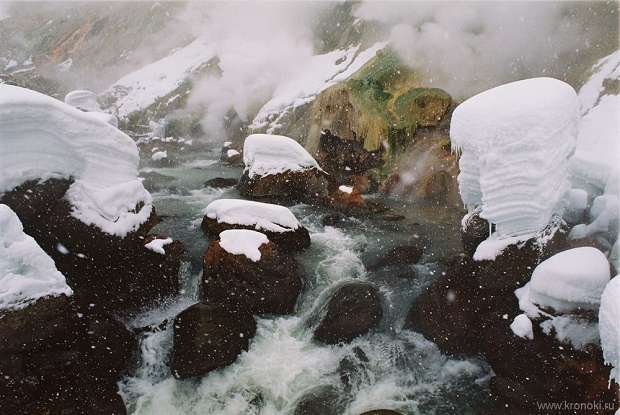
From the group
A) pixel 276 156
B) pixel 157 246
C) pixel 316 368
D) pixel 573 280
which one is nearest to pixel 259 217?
pixel 157 246

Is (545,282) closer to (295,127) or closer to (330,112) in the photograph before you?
(330,112)

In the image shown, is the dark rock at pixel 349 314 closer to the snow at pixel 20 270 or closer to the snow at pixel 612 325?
the snow at pixel 612 325

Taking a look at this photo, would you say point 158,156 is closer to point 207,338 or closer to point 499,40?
point 499,40

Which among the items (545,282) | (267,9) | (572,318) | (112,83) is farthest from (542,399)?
(112,83)

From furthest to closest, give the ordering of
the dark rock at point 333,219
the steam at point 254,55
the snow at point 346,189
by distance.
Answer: the steam at point 254,55 < the snow at point 346,189 < the dark rock at point 333,219

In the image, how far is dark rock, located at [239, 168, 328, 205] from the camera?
45.8 ft

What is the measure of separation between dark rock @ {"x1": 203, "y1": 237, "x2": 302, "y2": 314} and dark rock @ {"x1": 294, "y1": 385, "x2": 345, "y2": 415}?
1.80 m

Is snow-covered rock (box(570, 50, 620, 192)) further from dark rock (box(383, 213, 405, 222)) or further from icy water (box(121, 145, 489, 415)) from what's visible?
dark rock (box(383, 213, 405, 222))

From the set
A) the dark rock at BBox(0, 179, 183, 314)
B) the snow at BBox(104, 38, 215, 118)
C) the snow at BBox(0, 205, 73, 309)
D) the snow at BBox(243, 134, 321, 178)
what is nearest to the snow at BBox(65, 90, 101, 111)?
the snow at BBox(243, 134, 321, 178)

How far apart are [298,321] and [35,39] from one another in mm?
62491

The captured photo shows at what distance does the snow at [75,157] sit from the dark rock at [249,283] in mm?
1832

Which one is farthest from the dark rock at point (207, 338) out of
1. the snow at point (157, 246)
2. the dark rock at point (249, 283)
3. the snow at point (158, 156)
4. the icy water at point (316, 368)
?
the snow at point (158, 156)

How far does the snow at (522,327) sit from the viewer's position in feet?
20.1

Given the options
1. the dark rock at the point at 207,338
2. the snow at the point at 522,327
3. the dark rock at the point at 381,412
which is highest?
the snow at the point at 522,327
